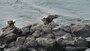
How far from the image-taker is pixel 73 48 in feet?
64.0

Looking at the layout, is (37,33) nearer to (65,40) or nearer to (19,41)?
(19,41)

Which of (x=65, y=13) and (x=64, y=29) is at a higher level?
(x=64, y=29)

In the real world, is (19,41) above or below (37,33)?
below

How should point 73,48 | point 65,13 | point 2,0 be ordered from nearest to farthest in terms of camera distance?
1. point 73,48
2. point 65,13
3. point 2,0

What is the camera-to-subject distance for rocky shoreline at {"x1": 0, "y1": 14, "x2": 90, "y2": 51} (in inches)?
773

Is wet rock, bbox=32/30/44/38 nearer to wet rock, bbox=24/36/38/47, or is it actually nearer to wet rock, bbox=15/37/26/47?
wet rock, bbox=24/36/38/47

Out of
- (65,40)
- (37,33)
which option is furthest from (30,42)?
(65,40)

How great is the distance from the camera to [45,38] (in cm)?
2005

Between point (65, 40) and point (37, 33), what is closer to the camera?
point (65, 40)

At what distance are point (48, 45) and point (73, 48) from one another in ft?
4.99

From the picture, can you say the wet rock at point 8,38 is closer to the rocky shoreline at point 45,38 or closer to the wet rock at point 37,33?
the rocky shoreline at point 45,38

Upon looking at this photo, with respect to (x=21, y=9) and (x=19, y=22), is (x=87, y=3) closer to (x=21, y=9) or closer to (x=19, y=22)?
(x=21, y=9)

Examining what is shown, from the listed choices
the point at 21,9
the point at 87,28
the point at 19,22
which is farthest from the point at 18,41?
the point at 21,9

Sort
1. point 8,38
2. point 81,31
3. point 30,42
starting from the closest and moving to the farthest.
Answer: point 30,42
point 8,38
point 81,31
